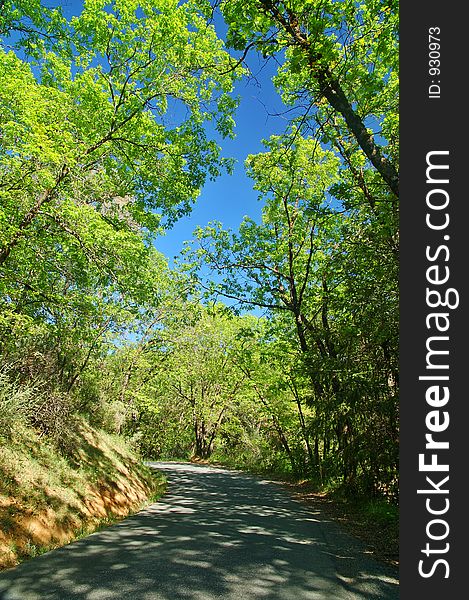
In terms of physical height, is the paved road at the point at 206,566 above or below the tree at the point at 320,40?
below

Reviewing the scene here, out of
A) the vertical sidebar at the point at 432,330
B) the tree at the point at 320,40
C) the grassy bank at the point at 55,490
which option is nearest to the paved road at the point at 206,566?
the grassy bank at the point at 55,490

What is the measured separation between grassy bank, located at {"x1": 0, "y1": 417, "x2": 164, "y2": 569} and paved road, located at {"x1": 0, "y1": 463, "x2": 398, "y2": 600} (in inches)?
12.6

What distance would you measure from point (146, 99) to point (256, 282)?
8544mm

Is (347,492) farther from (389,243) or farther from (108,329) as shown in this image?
(108,329)

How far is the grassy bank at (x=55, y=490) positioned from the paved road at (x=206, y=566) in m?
0.32

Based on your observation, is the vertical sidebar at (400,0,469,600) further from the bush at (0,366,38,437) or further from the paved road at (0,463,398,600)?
the bush at (0,366,38,437)

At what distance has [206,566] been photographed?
4.68 m

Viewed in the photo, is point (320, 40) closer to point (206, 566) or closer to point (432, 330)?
point (432, 330)

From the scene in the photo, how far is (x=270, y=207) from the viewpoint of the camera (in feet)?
52.2

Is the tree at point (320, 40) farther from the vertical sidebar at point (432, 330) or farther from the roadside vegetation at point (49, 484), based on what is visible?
the roadside vegetation at point (49, 484)

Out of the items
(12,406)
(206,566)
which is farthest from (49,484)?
(206,566)

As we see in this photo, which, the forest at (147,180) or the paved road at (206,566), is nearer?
the paved road at (206,566)

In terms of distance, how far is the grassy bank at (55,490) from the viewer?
5094mm

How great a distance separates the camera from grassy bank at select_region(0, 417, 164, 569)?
16.7ft
